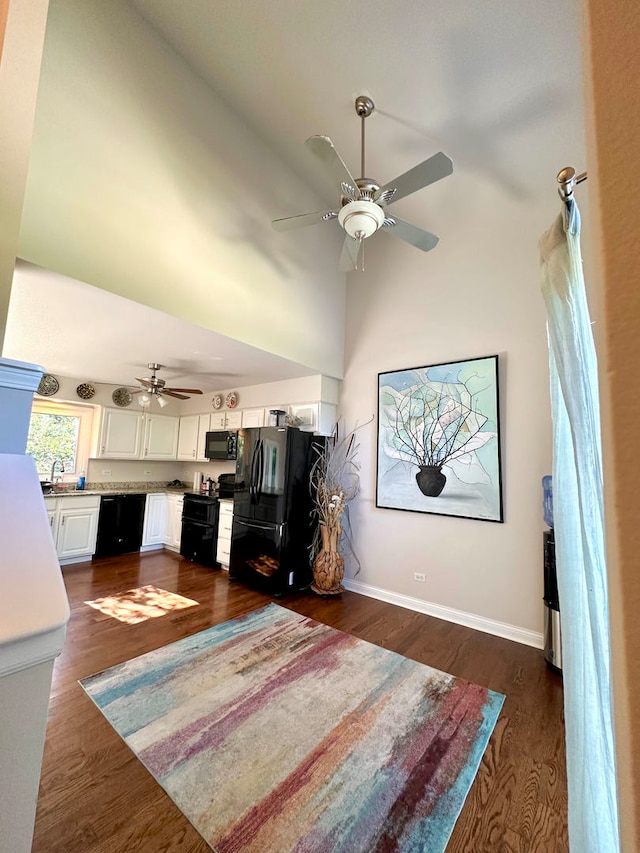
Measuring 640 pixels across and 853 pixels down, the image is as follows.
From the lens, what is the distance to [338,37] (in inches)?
81.9

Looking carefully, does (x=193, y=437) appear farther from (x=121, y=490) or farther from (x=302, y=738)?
(x=302, y=738)

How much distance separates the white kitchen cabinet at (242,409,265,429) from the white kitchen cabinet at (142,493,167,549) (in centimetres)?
186

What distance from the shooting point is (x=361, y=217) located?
2043 millimetres

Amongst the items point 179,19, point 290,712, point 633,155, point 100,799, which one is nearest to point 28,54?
point 179,19

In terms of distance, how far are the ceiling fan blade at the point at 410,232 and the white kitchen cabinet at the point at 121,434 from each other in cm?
447

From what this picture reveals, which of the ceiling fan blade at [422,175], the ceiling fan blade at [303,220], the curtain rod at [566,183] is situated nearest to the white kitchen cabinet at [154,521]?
the ceiling fan blade at [303,220]

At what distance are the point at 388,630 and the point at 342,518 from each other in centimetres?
125

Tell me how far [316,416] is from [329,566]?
1616 mm

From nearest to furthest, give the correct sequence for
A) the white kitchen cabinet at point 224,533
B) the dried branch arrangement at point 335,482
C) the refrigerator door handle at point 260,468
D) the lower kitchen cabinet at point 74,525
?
1. the dried branch arrangement at point 335,482
2. the refrigerator door handle at point 260,468
3. the lower kitchen cabinet at point 74,525
4. the white kitchen cabinet at point 224,533

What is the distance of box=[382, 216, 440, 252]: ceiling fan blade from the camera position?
223 cm

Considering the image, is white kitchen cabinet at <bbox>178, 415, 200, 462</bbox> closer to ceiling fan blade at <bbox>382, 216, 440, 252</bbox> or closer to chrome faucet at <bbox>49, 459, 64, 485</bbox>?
chrome faucet at <bbox>49, 459, 64, 485</bbox>

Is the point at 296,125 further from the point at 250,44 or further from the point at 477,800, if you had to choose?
the point at 477,800

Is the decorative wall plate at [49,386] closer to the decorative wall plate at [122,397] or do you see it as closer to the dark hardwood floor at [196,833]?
the decorative wall plate at [122,397]

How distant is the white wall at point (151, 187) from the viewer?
1.89 meters
